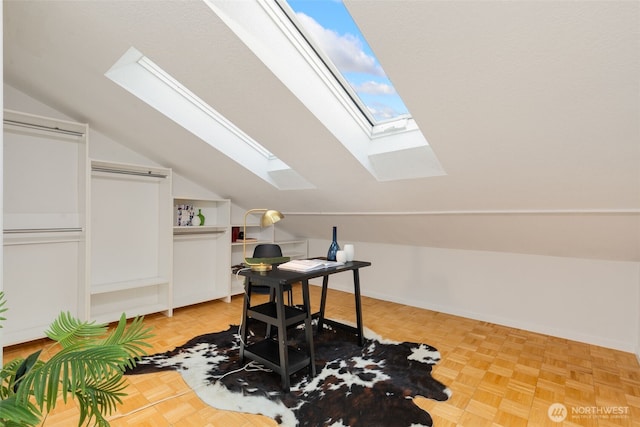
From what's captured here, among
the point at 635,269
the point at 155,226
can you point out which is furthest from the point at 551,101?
the point at 155,226

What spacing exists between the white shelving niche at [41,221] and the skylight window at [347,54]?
90.0 inches

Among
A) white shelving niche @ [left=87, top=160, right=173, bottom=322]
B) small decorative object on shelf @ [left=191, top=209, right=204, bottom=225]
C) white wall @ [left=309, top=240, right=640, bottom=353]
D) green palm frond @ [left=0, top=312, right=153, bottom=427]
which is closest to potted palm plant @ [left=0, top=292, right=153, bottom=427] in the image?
green palm frond @ [left=0, top=312, right=153, bottom=427]

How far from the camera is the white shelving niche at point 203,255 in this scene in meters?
3.98

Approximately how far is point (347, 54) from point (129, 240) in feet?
9.81

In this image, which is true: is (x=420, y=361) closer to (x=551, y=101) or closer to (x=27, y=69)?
(x=551, y=101)

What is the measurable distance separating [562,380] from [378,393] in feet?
4.59

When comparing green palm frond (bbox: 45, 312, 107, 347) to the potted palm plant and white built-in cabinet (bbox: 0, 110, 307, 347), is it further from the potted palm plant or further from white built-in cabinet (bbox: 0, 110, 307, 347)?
white built-in cabinet (bbox: 0, 110, 307, 347)

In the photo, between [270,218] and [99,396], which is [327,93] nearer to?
[270,218]

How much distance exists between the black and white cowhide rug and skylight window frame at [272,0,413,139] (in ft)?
6.10

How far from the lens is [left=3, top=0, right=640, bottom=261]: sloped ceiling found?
140 centimetres

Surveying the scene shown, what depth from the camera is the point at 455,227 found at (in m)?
3.32

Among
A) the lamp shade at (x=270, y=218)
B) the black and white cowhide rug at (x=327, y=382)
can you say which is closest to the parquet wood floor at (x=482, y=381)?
the black and white cowhide rug at (x=327, y=382)

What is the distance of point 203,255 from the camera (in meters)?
4.26

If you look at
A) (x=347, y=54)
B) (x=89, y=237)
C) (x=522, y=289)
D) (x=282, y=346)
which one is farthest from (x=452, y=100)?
(x=89, y=237)
